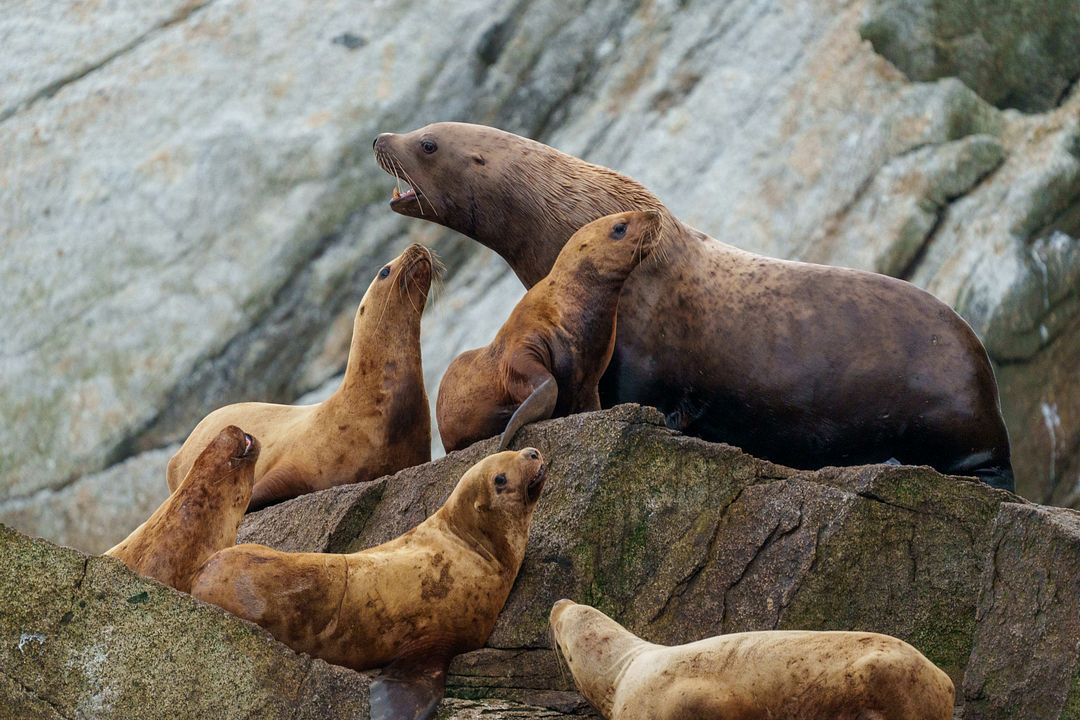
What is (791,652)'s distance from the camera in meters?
4.29

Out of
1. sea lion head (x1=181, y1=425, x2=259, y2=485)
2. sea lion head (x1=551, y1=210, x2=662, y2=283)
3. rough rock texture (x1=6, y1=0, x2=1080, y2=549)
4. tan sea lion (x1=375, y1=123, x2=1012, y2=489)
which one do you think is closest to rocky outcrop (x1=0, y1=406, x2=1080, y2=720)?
sea lion head (x1=181, y1=425, x2=259, y2=485)

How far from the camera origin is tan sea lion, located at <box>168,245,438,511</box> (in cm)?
737

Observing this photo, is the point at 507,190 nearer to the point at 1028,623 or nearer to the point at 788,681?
the point at 1028,623

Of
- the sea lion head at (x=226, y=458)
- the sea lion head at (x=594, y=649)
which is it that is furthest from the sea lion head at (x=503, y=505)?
the sea lion head at (x=226, y=458)

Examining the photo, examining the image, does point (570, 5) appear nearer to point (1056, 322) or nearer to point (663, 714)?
point (1056, 322)

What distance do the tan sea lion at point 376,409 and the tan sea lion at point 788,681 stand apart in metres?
2.95

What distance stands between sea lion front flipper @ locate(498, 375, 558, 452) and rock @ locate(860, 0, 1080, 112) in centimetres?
914

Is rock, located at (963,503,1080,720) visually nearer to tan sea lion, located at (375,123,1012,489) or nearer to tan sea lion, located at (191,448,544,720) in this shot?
tan sea lion, located at (375,123,1012,489)

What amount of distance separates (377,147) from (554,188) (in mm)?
935

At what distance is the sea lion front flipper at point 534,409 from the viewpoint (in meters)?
5.96

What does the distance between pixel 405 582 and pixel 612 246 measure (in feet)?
6.58

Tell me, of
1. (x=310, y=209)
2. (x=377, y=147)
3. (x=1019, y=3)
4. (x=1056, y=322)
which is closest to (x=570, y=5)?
(x=310, y=209)

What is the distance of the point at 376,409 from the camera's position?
739cm

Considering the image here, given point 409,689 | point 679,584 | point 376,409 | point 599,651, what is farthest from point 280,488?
point 599,651
